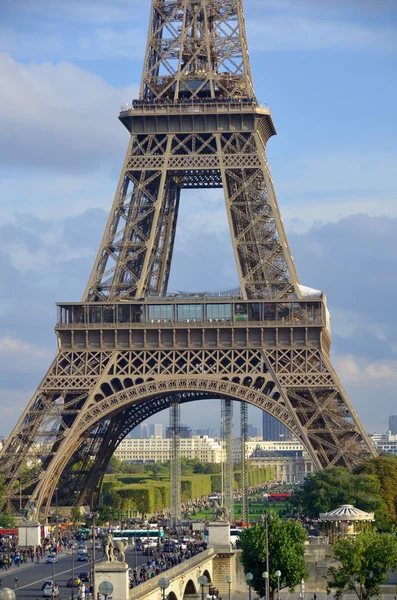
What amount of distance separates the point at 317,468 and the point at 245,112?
23.9 meters

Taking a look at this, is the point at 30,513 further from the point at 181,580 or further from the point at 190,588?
the point at 181,580

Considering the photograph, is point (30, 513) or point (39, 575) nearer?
point (39, 575)

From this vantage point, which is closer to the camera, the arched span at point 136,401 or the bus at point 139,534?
the arched span at point 136,401

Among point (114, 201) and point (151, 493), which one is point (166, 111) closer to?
point (114, 201)

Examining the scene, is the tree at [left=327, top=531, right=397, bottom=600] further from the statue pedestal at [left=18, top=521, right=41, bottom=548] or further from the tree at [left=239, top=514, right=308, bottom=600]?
the statue pedestal at [left=18, top=521, right=41, bottom=548]

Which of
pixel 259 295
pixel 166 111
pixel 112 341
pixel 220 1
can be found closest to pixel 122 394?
pixel 112 341

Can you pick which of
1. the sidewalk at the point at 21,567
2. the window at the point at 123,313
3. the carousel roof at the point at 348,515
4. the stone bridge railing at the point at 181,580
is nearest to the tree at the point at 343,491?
the carousel roof at the point at 348,515

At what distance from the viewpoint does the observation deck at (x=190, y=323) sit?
306 ft

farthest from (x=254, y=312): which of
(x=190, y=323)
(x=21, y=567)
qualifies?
(x=21, y=567)

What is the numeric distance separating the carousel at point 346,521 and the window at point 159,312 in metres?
16.7

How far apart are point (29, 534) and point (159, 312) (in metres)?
17.1

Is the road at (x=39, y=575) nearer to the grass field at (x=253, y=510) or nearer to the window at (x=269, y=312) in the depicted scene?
the window at (x=269, y=312)

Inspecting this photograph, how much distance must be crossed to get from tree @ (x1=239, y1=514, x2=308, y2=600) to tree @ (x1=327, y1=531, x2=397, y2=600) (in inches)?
73.4

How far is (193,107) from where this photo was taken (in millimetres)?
98000
